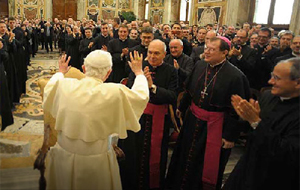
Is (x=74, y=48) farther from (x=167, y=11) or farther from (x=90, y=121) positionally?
(x=167, y=11)

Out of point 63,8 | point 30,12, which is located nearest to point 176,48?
point 30,12

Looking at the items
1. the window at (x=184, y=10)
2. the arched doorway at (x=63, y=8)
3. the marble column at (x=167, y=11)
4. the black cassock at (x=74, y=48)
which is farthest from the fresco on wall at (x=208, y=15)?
the arched doorway at (x=63, y=8)

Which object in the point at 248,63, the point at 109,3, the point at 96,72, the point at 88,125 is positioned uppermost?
the point at 109,3

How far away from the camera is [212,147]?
10.3 feet

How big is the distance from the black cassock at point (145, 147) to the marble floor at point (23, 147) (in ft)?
3.51

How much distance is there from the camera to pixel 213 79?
321 cm

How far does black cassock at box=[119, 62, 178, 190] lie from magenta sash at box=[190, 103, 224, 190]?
1.80 ft

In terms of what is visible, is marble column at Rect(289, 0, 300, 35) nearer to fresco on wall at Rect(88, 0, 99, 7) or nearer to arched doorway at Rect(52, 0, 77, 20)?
fresco on wall at Rect(88, 0, 99, 7)

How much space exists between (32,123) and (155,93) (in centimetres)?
350

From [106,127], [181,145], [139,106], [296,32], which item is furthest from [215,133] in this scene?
[296,32]

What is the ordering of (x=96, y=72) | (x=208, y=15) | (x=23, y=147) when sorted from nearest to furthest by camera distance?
(x=96, y=72)
(x=23, y=147)
(x=208, y=15)

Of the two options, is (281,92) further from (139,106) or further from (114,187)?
(114,187)

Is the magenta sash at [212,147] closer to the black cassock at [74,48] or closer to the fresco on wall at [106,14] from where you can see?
the black cassock at [74,48]

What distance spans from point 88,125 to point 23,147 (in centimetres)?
297
